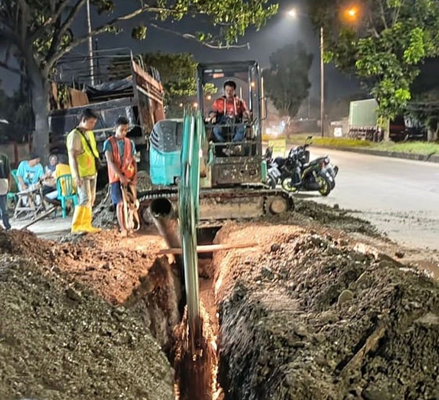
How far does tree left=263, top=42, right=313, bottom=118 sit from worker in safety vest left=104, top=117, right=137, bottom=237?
45.1m

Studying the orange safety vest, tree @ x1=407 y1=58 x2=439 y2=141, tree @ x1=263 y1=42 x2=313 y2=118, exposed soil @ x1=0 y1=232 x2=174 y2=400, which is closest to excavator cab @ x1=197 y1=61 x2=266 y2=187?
the orange safety vest

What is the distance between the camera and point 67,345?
13.8 feet

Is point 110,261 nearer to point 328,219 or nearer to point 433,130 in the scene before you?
point 328,219

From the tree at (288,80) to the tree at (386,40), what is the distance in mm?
21520

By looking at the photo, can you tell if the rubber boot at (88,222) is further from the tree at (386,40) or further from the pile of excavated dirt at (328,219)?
the tree at (386,40)

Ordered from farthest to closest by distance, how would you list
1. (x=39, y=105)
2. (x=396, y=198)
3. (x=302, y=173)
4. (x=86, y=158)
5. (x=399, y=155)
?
(x=399, y=155)
(x=39, y=105)
(x=302, y=173)
(x=396, y=198)
(x=86, y=158)

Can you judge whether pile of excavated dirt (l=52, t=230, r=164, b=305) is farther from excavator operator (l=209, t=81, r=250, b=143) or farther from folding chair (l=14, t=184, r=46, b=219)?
folding chair (l=14, t=184, r=46, b=219)

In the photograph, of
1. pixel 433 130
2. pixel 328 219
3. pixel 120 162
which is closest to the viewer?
pixel 120 162

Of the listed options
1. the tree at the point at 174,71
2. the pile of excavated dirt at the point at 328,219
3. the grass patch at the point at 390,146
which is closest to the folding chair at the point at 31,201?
the pile of excavated dirt at the point at 328,219

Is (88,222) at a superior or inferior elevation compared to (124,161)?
inferior

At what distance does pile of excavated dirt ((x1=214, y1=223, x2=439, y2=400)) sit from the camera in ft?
12.4

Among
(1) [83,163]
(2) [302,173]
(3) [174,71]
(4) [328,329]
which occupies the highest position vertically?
(3) [174,71]

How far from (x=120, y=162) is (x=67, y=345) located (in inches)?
175

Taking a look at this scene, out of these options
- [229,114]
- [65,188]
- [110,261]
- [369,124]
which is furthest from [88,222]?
[369,124]
